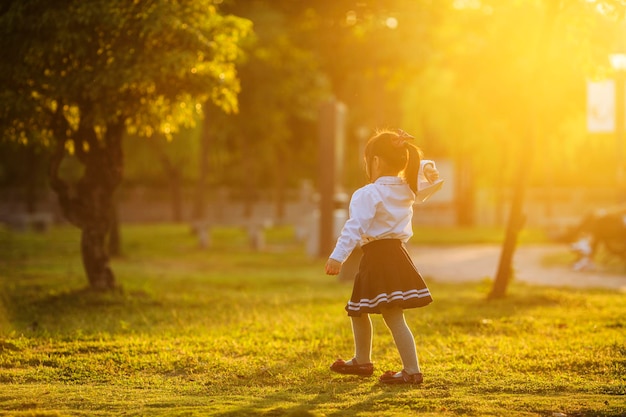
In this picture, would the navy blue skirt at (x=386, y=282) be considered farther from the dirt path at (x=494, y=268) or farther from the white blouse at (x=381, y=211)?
the dirt path at (x=494, y=268)

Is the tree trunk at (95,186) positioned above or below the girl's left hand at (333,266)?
above

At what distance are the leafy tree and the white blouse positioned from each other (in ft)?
15.0

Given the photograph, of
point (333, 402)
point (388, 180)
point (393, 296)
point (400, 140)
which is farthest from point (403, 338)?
point (400, 140)

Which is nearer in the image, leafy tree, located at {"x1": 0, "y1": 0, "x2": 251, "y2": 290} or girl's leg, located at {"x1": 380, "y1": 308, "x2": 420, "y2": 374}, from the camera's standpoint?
girl's leg, located at {"x1": 380, "y1": 308, "x2": 420, "y2": 374}

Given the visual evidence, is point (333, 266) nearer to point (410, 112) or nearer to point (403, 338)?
point (403, 338)

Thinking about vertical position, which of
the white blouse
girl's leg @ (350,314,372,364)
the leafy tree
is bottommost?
girl's leg @ (350,314,372,364)

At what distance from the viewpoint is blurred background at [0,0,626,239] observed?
1368 centimetres

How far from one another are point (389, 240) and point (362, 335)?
0.66 meters

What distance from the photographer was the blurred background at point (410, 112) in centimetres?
1368

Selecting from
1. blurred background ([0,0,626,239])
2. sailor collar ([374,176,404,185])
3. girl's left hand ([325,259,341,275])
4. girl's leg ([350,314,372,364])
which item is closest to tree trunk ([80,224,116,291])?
blurred background ([0,0,626,239])

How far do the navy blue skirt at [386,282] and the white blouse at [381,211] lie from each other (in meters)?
0.07

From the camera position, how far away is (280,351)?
7.56 m

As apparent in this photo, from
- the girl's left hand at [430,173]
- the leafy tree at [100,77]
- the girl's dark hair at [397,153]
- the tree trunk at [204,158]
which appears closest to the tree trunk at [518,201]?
the leafy tree at [100,77]

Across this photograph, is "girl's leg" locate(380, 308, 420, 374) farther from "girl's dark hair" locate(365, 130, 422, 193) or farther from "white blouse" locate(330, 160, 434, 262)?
"girl's dark hair" locate(365, 130, 422, 193)
